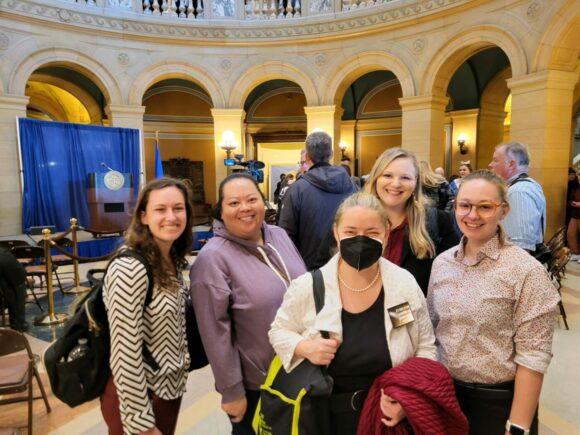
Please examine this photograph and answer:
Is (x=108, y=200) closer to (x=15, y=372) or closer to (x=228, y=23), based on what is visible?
(x=228, y=23)

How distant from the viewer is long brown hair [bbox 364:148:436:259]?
196 cm

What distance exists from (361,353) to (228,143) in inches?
396

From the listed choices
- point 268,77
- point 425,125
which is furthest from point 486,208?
point 268,77

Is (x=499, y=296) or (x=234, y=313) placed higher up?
(x=499, y=296)

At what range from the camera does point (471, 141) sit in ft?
39.7

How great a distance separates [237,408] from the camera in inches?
68.9

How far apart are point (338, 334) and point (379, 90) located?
1361 centimetres

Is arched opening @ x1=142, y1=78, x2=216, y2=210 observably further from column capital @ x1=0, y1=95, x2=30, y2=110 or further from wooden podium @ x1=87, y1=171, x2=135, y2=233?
column capital @ x1=0, y1=95, x2=30, y2=110

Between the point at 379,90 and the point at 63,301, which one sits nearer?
the point at 63,301

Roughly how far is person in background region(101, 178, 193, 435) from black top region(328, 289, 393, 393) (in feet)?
2.49

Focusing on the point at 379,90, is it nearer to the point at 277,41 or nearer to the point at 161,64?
the point at 277,41

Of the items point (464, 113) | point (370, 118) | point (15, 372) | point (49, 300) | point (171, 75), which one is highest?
point (171, 75)

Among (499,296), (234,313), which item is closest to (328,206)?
(234,313)

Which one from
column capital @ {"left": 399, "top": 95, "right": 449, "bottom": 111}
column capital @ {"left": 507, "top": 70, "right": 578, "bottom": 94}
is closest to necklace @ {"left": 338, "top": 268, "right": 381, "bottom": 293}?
column capital @ {"left": 507, "top": 70, "right": 578, "bottom": 94}
